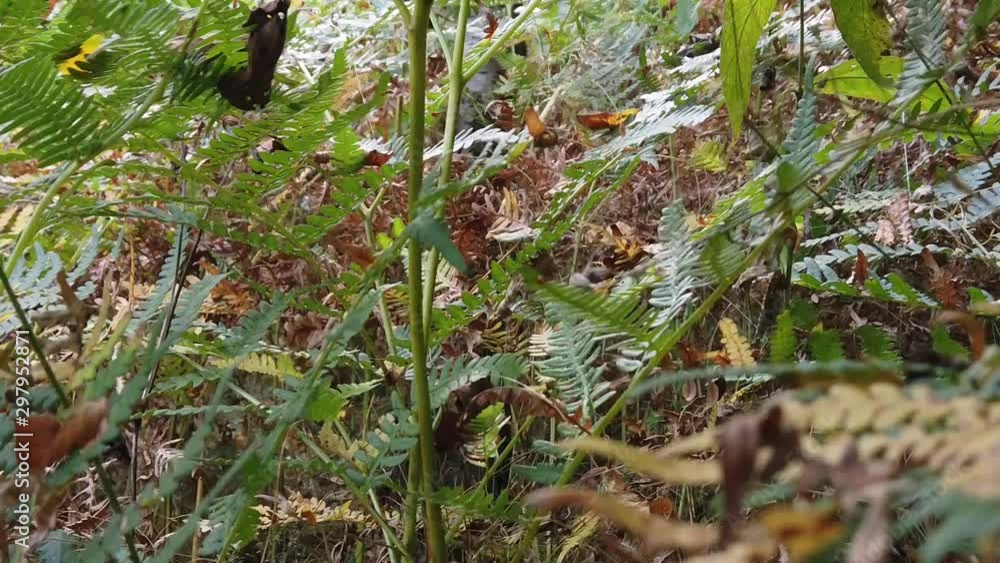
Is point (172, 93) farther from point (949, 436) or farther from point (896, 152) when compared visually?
point (896, 152)

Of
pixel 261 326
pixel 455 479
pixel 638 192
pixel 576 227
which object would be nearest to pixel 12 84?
pixel 261 326

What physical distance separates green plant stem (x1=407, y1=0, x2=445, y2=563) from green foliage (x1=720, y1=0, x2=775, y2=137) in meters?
0.42

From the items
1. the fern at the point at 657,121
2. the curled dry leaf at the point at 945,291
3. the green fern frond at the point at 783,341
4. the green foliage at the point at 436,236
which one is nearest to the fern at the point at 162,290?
the green foliage at the point at 436,236

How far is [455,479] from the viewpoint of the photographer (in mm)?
1102

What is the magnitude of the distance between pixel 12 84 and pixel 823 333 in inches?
30.9

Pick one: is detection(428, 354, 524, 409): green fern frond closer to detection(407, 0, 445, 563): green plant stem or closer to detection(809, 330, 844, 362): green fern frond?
detection(407, 0, 445, 563): green plant stem

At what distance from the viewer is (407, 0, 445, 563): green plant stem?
0.70 metres

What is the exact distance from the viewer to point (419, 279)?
0.74 meters

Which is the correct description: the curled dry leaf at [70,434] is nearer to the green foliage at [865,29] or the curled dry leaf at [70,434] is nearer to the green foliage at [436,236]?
the green foliage at [436,236]

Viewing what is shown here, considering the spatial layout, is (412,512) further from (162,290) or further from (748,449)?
(748,449)

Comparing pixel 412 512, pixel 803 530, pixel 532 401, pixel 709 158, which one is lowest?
pixel 412 512

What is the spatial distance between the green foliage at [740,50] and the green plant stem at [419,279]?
420 mm

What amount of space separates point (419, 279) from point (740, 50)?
518 millimetres

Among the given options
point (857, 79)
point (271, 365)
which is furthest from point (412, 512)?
point (857, 79)
